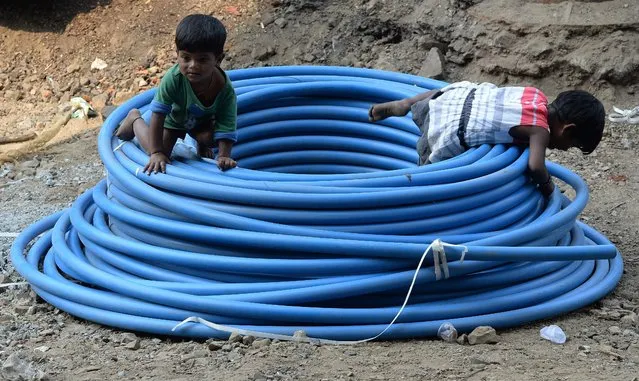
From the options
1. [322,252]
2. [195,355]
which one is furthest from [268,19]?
[195,355]

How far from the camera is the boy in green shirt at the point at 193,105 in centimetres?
445

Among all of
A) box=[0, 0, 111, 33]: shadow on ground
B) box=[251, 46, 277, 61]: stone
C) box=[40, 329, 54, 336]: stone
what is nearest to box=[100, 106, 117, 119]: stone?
box=[251, 46, 277, 61]: stone

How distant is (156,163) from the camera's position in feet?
14.7

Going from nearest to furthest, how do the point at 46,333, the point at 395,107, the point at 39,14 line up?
the point at 46,333, the point at 395,107, the point at 39,14

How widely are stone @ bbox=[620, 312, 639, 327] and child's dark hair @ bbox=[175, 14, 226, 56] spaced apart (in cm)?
224

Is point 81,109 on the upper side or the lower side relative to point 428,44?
lower

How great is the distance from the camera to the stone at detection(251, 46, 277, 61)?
330 inches

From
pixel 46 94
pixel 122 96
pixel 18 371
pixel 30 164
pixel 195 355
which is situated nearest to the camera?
pixel 18 371

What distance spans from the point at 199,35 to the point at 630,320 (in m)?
2.34

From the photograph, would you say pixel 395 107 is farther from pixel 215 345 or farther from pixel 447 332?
pixel 215 345

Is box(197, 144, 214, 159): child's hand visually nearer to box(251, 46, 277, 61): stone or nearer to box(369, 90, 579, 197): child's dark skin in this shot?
box(369, 90, 579, 197): child's dark skin

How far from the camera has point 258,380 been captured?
3.49 m

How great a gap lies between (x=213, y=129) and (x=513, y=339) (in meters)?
1.88

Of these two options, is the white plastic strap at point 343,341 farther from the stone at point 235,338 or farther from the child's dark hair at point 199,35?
the child's dark hair at point 199,35
